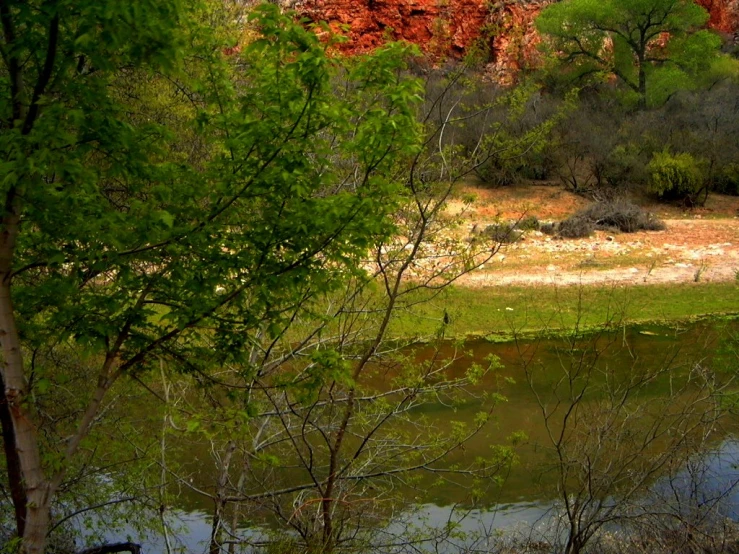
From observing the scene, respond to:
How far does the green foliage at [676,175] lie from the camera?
2972cm

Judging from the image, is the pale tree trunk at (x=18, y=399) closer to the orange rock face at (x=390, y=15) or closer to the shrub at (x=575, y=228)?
the shrub at (x=575, y=228)

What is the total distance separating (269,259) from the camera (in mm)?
4754

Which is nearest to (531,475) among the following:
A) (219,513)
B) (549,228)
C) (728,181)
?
(219,513)

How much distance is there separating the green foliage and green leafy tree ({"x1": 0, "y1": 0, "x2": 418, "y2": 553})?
2680cm

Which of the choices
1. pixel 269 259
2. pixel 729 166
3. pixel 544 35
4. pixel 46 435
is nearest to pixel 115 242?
pixel 269 259

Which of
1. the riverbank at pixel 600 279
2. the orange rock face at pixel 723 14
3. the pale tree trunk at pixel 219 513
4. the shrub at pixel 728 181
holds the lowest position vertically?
the shrub at pixel 728 181

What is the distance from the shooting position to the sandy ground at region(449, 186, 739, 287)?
838 inches

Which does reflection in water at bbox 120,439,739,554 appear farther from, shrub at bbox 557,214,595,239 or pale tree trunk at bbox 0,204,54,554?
shrub at bbox 557,214,595,239

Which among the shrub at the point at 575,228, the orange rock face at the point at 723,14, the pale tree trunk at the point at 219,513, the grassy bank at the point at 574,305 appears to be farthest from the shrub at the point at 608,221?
the orange rock face at the point at 723,14

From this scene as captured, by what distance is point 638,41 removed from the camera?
133 feet

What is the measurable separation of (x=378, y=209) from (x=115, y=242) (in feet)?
5.44

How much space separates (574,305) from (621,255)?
5.05 m

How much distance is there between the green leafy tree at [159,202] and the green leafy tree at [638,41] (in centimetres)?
3386

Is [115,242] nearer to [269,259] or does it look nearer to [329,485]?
[269,259]
